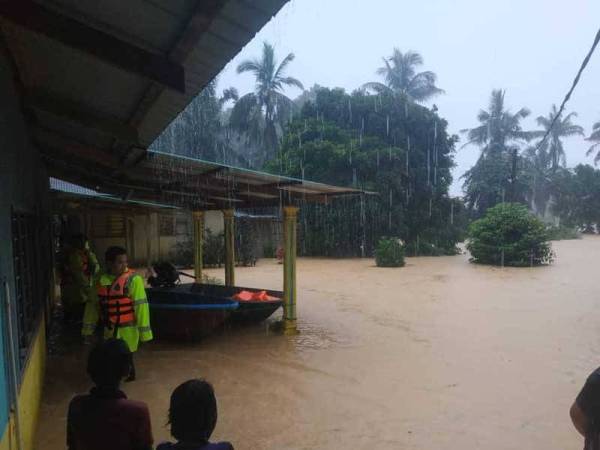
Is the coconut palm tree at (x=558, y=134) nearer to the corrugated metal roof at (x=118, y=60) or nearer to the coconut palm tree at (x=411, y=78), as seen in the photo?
the coconut palm tree at (x=411, y=78)

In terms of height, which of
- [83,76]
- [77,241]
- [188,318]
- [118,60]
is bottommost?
[188,318]

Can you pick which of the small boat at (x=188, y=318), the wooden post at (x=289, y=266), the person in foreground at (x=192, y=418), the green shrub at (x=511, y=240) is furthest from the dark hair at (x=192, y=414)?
the green shrub at (x=511, y=240)

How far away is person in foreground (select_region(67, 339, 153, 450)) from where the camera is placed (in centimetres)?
195

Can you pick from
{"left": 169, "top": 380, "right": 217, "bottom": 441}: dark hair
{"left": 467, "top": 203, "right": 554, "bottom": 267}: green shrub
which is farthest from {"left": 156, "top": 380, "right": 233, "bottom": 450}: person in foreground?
{"left": 467, "top": 203, "right": 554, "bottom": 267}: green shrub

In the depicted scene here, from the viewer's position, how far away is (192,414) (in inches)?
67.6

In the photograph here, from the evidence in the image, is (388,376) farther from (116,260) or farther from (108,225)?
(108,225)

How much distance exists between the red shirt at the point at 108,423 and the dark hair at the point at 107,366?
5 centimetres

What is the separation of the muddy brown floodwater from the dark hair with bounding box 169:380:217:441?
269cm

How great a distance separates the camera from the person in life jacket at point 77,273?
755 centimetres

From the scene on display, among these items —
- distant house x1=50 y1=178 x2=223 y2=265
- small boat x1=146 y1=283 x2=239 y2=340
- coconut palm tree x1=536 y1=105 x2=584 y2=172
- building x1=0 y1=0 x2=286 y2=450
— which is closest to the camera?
building x1=0 y1=0 x2=286 y2=450

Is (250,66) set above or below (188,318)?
above

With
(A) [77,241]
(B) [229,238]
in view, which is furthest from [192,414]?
(B) [229,238]

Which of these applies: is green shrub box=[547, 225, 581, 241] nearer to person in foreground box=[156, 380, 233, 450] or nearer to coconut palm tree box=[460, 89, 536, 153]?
coconut palm tree box=[460, 89, 536, 153]

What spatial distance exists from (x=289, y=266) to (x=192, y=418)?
6339mm
